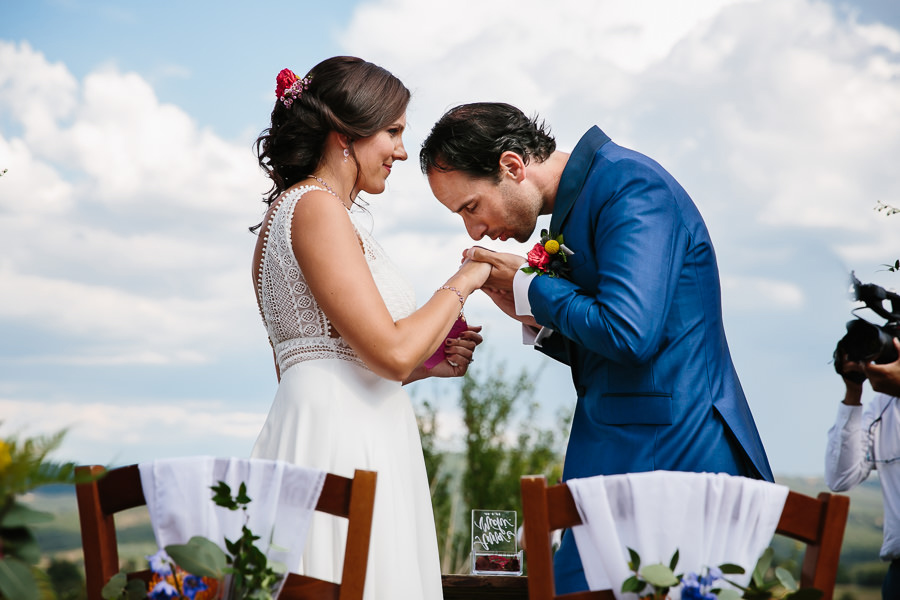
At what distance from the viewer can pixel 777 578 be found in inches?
46.9

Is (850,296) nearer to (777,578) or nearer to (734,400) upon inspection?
(734,400)

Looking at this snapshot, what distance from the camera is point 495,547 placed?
2.40 m

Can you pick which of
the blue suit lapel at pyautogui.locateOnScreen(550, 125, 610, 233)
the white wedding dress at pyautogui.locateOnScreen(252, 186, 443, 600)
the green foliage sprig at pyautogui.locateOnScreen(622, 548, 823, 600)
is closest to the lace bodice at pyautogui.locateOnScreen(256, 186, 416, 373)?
the white wedding dress at pyautogui.locateOnScreen(252, 186, 443, 600)

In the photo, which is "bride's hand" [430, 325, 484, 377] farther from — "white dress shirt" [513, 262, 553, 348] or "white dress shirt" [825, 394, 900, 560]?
"white dress shirt" [825, 394, 900, 560]

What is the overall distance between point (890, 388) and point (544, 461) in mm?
3134

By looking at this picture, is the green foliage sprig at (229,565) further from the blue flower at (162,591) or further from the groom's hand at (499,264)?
the groom's hand at (499,264)

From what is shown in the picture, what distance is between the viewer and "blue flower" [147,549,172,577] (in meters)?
1.17

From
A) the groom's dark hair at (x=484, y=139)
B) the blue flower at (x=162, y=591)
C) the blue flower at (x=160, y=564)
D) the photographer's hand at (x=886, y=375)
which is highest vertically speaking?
the groom's dark hair at (x=484, y=139)

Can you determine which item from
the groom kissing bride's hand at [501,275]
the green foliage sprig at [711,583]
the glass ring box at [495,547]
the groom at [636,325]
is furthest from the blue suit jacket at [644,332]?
the green foliage sprig at [711,583]

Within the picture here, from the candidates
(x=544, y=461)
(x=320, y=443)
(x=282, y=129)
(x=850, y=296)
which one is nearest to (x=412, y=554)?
(x=320, y=443)

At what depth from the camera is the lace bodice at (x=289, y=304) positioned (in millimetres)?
2020

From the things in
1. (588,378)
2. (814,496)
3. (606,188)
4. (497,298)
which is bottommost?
(814,496)

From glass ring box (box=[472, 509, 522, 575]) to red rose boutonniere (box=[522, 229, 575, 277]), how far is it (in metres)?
0.74

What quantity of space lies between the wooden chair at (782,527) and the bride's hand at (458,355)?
1149mm
